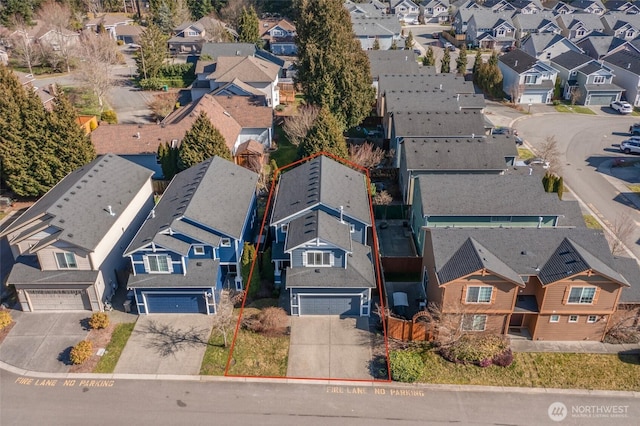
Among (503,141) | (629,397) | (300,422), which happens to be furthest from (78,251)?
(503,141)

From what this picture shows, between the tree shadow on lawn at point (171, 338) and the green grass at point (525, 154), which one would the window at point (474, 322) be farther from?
the green grass at point (525, 154)

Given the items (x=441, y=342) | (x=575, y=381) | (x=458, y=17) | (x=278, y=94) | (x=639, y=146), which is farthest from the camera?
(x=458, y=17)

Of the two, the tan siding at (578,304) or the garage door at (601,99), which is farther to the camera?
the garage door at (601,99)

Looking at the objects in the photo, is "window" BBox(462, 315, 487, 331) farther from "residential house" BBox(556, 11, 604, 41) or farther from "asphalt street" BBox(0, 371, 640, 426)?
"residential house" BBox(556, 11, 604, 41)

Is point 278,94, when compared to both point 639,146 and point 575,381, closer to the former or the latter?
point 639,146

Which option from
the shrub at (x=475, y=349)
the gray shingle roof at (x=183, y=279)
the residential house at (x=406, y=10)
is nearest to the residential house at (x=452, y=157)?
the shrub at (x=475, y=349)

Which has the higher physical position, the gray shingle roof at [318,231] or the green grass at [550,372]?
the gray shingle roof at [318,231]

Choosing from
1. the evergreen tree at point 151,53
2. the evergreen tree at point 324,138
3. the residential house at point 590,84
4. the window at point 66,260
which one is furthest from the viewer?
the evergreen tree at point 151,53
